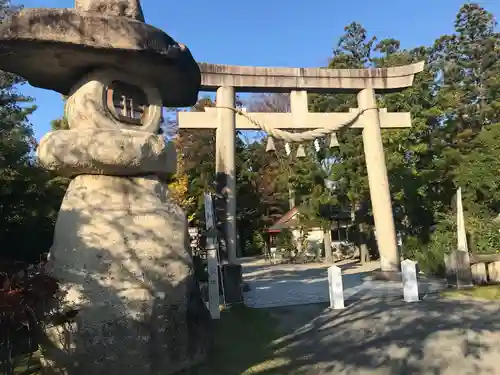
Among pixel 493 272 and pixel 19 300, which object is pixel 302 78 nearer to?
pixel 493 272

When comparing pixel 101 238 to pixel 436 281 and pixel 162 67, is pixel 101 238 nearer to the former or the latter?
pixel 162 67

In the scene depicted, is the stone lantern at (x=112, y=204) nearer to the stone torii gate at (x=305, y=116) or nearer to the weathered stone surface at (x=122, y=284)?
the weathered stone surface at (x=122, y=284)

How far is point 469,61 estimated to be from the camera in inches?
1150

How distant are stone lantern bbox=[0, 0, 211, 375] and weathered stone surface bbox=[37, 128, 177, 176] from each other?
1 centimetres

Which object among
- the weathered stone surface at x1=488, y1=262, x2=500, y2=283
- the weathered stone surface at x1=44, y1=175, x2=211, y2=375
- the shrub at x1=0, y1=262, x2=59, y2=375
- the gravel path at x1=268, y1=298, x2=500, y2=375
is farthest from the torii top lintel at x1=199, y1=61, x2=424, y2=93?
the shrub at x1=0, y1=262, x2=59, y2=375

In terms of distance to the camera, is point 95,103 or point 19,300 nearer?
point 19,300

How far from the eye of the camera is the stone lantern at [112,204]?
4.72m

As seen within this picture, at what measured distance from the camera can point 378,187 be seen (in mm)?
12234

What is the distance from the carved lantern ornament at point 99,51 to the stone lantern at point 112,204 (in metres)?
0.01

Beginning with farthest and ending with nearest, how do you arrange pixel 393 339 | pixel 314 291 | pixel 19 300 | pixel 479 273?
pixel 314 291
pixel 479 273
pixel 393 339
pixel 19 300

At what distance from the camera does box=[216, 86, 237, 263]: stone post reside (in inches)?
416

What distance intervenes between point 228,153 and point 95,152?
595 cm

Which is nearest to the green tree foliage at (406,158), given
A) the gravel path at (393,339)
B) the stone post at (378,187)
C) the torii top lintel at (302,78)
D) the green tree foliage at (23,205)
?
the green tree foliage at (23,205)

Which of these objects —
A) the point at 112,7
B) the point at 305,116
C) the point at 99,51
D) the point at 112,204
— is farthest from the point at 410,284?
the point at 112,7
